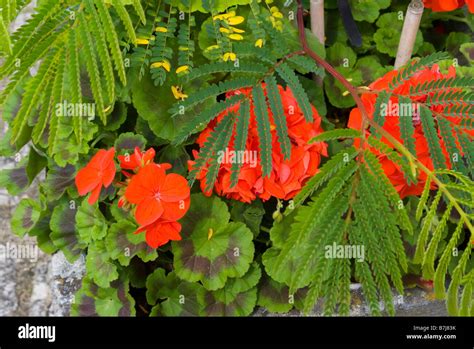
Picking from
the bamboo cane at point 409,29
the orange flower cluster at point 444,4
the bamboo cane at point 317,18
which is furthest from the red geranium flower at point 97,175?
the orange flower cluster at point 444,4

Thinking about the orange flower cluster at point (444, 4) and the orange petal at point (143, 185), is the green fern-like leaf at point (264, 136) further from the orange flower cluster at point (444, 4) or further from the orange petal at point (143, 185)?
the orange flower cluster at point (444, 4)

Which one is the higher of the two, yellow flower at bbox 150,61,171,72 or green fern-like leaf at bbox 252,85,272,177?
yellow flower at bbox 150,61,171,72

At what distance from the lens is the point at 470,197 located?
1080 mm

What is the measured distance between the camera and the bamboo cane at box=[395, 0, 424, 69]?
134 cm

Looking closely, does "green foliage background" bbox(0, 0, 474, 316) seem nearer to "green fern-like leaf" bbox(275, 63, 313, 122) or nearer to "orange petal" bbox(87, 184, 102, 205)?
"green fern-like leaf" bbox(275, 63, 313, 122)

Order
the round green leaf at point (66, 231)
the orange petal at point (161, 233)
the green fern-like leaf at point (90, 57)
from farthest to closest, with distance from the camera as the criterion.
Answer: the round green leaf at point (66, 231)
the orange petal at point (161, 233)
the green fern-like leaf at point (90, 57)

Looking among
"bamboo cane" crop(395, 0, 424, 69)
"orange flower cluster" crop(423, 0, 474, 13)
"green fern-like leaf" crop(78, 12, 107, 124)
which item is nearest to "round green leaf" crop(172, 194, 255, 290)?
"green fern-like leaf" crop(78, 12, 107, 124)

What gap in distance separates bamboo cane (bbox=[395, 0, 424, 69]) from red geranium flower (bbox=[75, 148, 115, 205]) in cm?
68

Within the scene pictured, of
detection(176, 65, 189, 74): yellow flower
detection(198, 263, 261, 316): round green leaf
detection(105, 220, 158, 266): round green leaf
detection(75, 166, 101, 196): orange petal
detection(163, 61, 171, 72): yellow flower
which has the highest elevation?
detection(163, 61, 171, 72): yellow flower

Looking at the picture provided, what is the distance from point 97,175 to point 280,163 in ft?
1.19

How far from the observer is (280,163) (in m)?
1.23

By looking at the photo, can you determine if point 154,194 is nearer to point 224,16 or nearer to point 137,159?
point 137,159

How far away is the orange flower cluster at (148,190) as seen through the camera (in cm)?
Answer: 121
